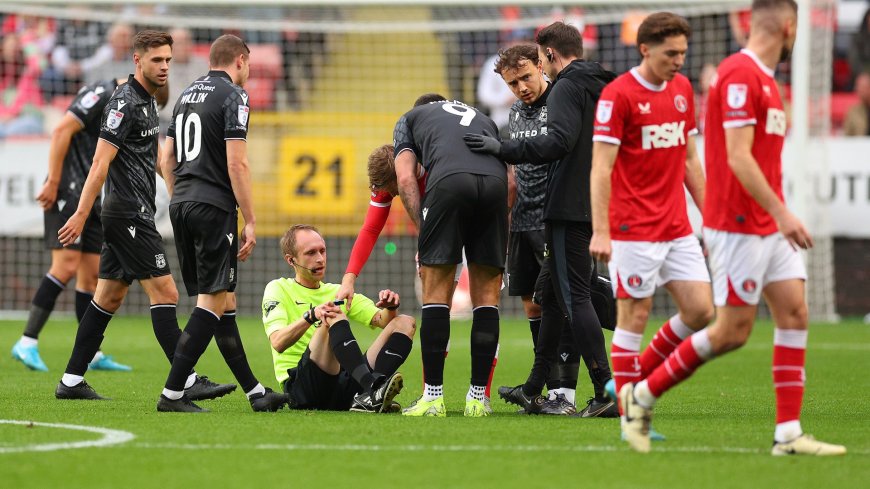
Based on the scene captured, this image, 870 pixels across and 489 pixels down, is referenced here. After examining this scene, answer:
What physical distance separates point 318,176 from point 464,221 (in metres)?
10.3

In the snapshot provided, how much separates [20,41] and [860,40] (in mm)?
12059

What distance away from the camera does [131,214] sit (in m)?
7.82

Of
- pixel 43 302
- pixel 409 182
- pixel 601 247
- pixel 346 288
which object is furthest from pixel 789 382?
pixel 43 302

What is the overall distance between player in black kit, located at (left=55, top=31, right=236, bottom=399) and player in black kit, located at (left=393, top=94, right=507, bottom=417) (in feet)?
4.55

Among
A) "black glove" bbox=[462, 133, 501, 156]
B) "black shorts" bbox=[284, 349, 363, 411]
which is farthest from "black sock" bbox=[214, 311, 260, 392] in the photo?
"black glove" bbox=[462, 133, 501, 156]

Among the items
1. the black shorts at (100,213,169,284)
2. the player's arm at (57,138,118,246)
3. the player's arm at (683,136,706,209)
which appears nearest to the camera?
the player's arm at (683,136,706,209)

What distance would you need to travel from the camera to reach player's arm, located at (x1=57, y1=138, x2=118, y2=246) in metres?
7.52

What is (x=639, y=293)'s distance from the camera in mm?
5820

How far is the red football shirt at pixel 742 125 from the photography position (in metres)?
5.29

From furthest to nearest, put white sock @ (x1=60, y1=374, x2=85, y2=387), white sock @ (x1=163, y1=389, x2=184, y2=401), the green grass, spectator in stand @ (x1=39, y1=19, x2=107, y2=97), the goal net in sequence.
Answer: spectator in stand @ (x1=39, y1=19, x2=107, y2=97), the goal net, white sock @ (x1=60, y1=374, x2=85, y2=387), white sock @ (x1=163, y1=389, x2=184, y2=401), the green grass

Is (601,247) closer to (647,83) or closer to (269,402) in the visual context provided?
(647,83)

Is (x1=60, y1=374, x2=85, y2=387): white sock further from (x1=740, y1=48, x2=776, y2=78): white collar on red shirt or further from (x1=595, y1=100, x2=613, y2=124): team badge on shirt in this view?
(x1=740, y1=48, x2=776, y2=78): white collar on red shirt

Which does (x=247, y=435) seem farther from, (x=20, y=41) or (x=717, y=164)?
(x=20, y=41)

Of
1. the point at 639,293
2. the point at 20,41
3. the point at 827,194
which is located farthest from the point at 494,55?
the point at 639,293
